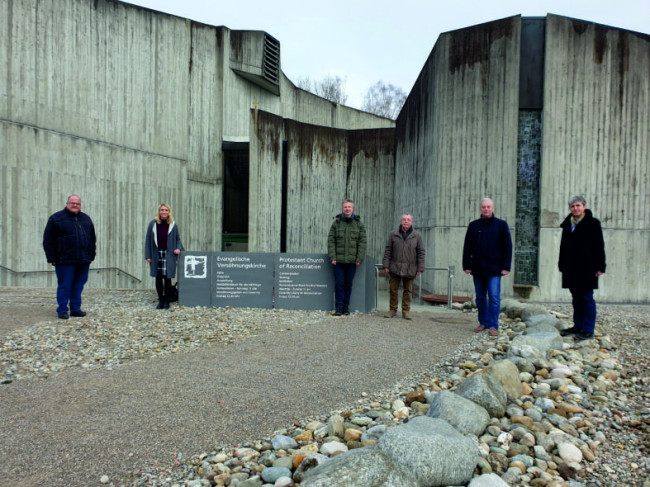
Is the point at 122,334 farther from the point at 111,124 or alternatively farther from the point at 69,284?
the point at 111,124

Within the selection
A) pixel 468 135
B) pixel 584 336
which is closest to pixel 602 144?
pixel 468 135

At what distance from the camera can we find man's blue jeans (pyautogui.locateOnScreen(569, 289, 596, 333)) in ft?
18.5

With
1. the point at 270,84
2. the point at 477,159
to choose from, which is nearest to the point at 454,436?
the point at 477,159

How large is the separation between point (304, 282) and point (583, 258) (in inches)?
176

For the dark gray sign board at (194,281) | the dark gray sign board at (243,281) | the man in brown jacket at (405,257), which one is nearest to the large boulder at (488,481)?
the man in brown jacket at (405,257)

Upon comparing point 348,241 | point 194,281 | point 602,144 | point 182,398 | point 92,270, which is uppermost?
point 602,144

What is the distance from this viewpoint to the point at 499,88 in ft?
34.3

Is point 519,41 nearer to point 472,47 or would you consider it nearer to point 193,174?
point 472,47

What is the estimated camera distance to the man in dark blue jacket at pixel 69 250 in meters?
6.83

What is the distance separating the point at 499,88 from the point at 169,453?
400 inches

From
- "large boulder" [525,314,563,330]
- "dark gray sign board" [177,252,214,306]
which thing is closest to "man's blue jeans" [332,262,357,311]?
"dark gray sign board" [177,252,214,306]

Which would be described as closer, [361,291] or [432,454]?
[432,454]

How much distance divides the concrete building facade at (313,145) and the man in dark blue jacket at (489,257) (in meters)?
4.15

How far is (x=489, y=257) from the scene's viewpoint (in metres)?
6.37
